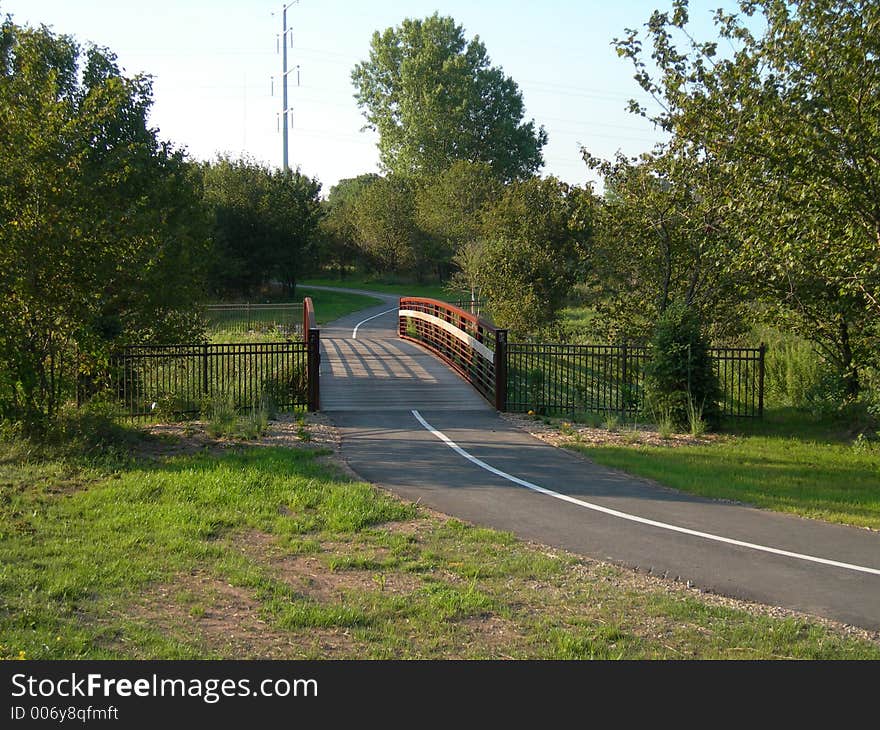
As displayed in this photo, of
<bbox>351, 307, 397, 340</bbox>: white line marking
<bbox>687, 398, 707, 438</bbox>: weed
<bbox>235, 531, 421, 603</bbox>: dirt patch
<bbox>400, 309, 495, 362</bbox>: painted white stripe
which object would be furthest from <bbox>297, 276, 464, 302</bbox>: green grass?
<bbox>235, 531, 421, 603</bbox>: dirt patch

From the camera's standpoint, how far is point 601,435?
1485cm

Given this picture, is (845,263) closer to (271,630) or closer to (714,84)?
(714,84)

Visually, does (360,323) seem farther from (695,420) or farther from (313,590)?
(313,590)

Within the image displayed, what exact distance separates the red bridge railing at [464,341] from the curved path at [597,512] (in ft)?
2.78

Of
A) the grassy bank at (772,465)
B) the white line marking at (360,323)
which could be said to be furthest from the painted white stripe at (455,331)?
the grassy bank at (772,465)

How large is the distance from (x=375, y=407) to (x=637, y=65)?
7804 millimetres

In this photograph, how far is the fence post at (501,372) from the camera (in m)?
17.0

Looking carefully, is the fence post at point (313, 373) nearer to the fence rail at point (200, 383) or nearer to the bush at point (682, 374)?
the fence rail at point (200, 383)

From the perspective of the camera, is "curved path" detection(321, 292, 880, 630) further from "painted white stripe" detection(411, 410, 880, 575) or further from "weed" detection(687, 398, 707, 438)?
"weed" detection(687, 398, 707, 438)

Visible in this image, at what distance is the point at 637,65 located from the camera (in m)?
15.8

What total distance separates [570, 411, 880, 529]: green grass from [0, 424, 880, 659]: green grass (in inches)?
137

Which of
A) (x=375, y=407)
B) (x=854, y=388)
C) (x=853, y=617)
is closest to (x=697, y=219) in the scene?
(x=854, y=388)

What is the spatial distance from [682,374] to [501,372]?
3.42 m

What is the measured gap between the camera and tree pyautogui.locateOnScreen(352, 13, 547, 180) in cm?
7438
